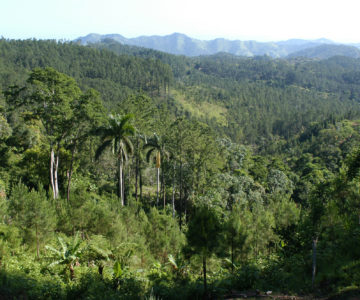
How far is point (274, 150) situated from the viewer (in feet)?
346

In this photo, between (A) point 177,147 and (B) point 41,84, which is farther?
(A) point 177,147

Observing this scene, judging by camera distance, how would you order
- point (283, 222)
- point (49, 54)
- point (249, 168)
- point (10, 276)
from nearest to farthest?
point (10, 276)
point (283, 222)
point (249, 168)
point (49, 54)

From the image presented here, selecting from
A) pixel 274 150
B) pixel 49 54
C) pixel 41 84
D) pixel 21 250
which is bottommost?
pixel 274 150

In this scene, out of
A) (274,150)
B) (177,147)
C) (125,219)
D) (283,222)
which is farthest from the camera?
(274,150)

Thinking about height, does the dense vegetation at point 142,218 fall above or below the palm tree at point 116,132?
below

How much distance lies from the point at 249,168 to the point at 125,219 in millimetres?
43943

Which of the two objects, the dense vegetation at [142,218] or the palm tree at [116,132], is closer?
the dense vegetation at [142,218]

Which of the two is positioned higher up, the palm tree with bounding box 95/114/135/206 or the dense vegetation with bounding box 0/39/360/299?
the palm tree with bounding box 95/114/135/206

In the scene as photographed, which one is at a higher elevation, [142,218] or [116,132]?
[116,132]

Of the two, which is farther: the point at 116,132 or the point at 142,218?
the point at 116,132

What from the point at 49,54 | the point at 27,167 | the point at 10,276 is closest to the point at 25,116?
the point at 27,167

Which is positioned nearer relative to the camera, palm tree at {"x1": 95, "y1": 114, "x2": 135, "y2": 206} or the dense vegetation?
the dense vegetation

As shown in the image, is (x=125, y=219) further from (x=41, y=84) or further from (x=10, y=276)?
(x=41, y=84)

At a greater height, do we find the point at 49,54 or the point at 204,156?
the point at 49,54
